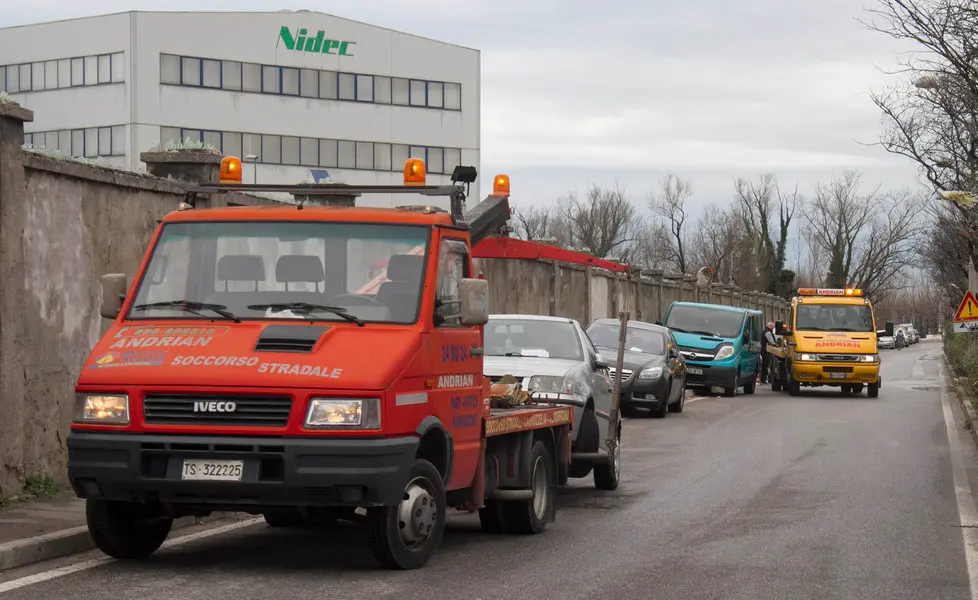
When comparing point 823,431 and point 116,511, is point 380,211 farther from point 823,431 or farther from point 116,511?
point 823,431

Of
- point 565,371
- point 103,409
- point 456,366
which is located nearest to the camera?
point 103,409

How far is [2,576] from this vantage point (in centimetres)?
831

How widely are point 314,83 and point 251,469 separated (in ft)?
221

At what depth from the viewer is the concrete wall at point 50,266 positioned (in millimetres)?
11180

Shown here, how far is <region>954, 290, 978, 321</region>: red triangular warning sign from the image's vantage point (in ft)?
111

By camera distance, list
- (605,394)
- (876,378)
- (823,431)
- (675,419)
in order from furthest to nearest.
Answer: (876,378) → (675,419) → (823,431) → (605,394)

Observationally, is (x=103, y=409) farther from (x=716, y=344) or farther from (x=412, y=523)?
(x=716, y=344)

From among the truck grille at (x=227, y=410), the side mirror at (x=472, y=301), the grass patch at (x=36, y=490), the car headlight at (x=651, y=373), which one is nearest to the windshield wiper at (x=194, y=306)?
the truck grille at (x=227, y=410)

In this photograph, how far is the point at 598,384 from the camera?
14125 millimetres

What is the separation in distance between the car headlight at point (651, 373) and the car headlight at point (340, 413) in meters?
17.0

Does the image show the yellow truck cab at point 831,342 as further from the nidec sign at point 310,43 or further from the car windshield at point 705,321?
the nidec sign at point 310,43

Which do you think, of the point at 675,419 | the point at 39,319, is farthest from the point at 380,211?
the point at 675,419

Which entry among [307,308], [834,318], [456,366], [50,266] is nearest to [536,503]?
[456,366]

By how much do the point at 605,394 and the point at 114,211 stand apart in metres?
5.04
